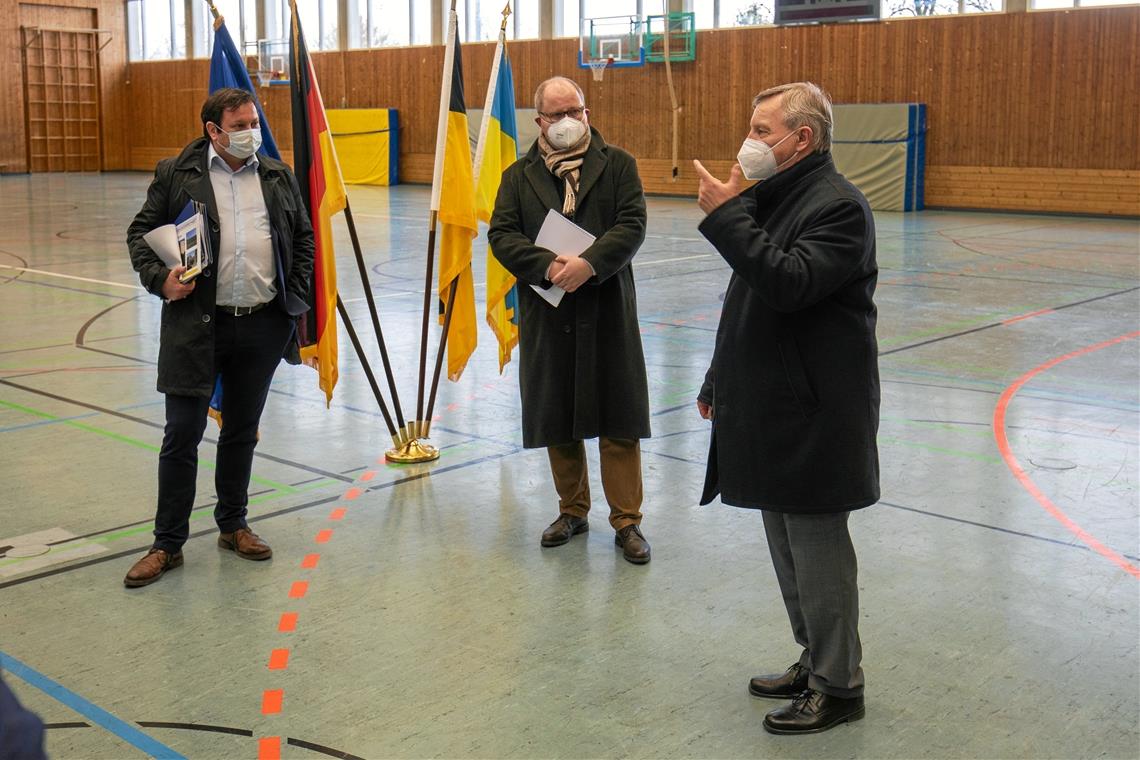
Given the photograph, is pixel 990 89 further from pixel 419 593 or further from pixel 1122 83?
pixel 419 593

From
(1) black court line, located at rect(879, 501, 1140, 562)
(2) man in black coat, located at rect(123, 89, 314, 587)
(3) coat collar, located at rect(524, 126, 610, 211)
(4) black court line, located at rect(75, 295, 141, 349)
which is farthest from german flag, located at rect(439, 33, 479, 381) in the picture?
(4) black court line, located at rect(75, 295, 141, 349)

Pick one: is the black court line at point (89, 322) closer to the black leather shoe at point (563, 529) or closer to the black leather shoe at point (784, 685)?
the black leather shoe at point (563, 529)

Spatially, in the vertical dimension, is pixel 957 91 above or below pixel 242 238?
above

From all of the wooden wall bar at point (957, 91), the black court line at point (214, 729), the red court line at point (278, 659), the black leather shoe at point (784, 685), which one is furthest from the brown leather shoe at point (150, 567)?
the wooden wall bar at point (957, 91)

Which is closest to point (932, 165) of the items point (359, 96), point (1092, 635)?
point (359, 96)

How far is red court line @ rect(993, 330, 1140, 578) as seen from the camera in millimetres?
4785

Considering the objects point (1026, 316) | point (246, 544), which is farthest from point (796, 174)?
point (1026, 316)

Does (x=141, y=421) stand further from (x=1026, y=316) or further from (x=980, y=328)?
(x=1026, y=316)

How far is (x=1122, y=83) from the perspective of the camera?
20844 mm

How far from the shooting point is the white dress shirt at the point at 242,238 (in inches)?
180

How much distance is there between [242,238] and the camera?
460 cm

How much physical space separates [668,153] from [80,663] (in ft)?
79.3

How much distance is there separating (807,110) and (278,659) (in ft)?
7.83

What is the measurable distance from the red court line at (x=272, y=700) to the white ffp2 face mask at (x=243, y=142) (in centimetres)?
208
